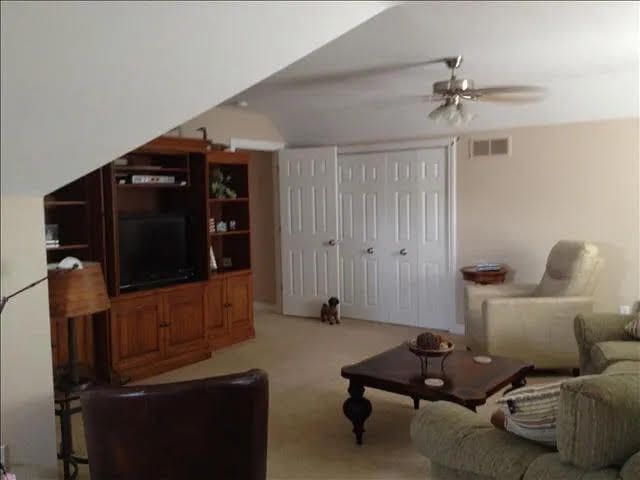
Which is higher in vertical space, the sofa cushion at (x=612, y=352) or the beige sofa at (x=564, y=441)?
the beige sofa at (x=564, y=441)

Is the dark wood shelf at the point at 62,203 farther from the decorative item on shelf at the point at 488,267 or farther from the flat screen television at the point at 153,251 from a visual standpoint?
the decorative item on shelf at the point at 488,267

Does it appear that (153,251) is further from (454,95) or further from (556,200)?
(556,200)

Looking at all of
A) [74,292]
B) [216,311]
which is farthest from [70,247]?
[74,292]

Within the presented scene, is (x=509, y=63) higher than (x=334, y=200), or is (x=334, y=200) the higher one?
(x=509, y=63)

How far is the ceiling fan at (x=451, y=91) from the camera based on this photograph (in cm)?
395

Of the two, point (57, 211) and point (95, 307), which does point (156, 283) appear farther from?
point (95, 307)

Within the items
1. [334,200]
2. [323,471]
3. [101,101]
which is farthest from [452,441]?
[334,200]

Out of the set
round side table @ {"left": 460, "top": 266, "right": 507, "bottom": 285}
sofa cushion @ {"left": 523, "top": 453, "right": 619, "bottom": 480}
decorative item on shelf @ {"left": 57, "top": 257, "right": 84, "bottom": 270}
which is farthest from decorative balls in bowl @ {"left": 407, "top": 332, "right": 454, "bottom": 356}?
round side table @ {"left": 460, "top": 266, "right": 507, "bottom": 285}

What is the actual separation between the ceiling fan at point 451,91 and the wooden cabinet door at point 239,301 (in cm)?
190

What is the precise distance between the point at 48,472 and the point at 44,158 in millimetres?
1421

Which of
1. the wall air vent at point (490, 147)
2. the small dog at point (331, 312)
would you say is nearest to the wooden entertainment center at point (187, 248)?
the small dog at point (331, 312)

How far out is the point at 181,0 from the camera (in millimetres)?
1775

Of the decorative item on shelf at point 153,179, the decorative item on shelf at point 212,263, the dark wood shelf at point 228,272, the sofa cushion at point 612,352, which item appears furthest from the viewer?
the dark wood shelf at point 228,272

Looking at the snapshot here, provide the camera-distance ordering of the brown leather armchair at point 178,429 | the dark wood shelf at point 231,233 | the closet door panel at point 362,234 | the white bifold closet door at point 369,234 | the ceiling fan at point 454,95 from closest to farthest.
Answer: the brown leather armchair at point 178,429 < the ceiling fan at point 454,95 < the dark wood shelf at point 231,233 < the white bifold closet door at point 369,234 < the closet door panel at point 362,234
